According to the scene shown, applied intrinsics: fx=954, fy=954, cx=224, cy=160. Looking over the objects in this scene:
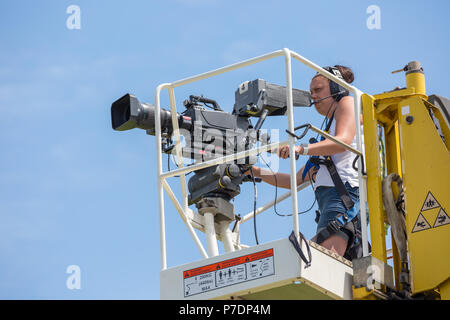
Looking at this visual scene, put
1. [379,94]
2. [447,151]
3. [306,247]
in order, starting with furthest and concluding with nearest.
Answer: [379,94]
[447,151]
[306,247]

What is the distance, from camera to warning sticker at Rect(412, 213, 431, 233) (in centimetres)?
816

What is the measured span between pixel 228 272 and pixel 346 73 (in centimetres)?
273

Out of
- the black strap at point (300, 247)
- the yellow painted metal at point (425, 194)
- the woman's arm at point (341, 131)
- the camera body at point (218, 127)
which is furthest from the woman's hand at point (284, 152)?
the yellow painted metal at point (425, 194)

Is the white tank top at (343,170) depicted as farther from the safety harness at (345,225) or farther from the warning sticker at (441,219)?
the warning sticker at (441,219)

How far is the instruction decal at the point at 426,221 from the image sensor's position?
26.5ft

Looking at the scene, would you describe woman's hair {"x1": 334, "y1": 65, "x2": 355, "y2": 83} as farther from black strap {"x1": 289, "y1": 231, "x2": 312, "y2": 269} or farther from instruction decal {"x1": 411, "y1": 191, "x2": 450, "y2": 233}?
black strap {"x1": 289, "y1": 231, "x2": 312, "y2": 269}

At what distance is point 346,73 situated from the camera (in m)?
9.48

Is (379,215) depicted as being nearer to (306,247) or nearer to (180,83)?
(306,247)

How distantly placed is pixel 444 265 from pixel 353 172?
133cm

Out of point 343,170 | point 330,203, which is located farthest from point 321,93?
point 330,203

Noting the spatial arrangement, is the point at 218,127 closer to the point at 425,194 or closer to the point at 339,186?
the point at 339,186

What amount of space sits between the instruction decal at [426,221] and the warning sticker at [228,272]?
4.75ft
